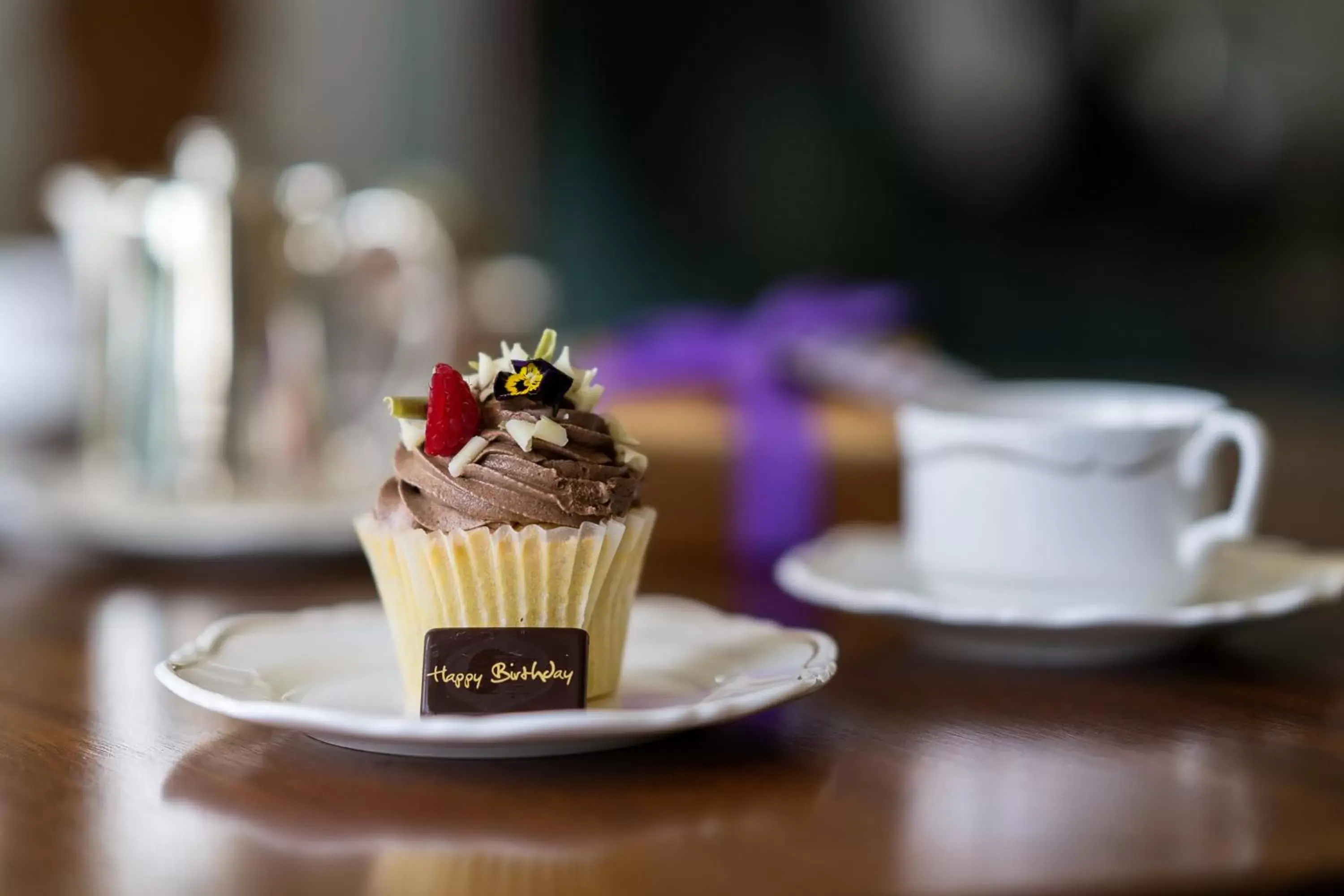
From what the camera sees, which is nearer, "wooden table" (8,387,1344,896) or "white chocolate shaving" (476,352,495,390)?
"wooden table" (8,387,1344,896)

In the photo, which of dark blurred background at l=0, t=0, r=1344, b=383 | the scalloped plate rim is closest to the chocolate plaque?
the scalloped plate rim

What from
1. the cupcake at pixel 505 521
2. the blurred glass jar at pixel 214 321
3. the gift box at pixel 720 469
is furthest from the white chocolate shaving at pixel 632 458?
the blurred glass jar at pixel 214 321

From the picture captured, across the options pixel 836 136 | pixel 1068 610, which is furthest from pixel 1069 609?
pixel 836 136

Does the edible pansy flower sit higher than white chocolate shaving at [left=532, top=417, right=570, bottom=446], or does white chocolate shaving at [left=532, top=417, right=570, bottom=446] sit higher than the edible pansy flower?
the edible pansy flower

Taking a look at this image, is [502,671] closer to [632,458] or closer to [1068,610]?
[632,458]

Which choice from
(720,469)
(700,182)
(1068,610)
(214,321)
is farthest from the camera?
(700,182)

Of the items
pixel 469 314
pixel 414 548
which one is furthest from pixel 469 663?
pixel 469 314

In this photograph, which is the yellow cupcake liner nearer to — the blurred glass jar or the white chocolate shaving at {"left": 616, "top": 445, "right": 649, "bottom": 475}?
the white chocolate shaving at {"left": 616, "top": 445, "right": 649, "bottom": 475}
